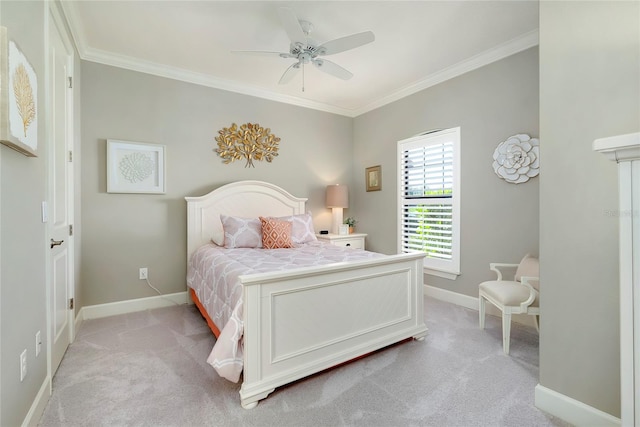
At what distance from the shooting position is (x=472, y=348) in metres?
2.33

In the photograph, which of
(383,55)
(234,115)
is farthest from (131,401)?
(383,55)

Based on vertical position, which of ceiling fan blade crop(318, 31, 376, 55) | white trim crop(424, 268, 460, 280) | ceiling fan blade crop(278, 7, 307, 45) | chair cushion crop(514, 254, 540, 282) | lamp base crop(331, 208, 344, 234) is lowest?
white trim crop(424, 268, 460, 280)

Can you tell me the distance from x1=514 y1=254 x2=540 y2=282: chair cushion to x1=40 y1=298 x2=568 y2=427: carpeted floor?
0.53 metres

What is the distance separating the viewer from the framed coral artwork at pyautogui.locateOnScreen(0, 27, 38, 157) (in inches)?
43.9

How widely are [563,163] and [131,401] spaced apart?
2737 mm

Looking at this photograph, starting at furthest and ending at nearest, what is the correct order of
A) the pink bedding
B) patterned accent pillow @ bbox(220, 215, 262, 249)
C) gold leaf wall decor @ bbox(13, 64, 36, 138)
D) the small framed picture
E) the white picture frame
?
the small framed picture, patterned accent pillow @ bbox(220, 215, 262, 249), the white picture frame, the pink bedding, gold leaf wall decor @ bbox(13, 64, 36, 138)

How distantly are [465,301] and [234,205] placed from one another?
295 centimetres

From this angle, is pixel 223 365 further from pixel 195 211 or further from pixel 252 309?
pixel 195 211

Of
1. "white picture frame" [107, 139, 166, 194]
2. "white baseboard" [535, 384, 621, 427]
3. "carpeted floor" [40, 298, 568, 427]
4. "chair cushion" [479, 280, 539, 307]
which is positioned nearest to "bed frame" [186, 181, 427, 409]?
"carpeted floor" [40, 298, 568, 427]

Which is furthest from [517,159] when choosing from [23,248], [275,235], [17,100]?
[23,248]

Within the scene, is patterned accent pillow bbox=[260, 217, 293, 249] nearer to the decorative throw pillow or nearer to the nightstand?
the decorative throw pillow

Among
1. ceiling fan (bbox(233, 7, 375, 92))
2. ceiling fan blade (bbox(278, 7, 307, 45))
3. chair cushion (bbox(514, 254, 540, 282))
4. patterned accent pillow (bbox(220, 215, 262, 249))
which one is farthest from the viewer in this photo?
patterned accent pillow (bbox(220, 215, 262, 249))

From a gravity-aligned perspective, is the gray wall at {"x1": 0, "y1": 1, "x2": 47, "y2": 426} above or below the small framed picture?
below

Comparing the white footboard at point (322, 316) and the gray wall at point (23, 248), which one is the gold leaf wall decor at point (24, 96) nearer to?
the gray wall at point (23, 248)
